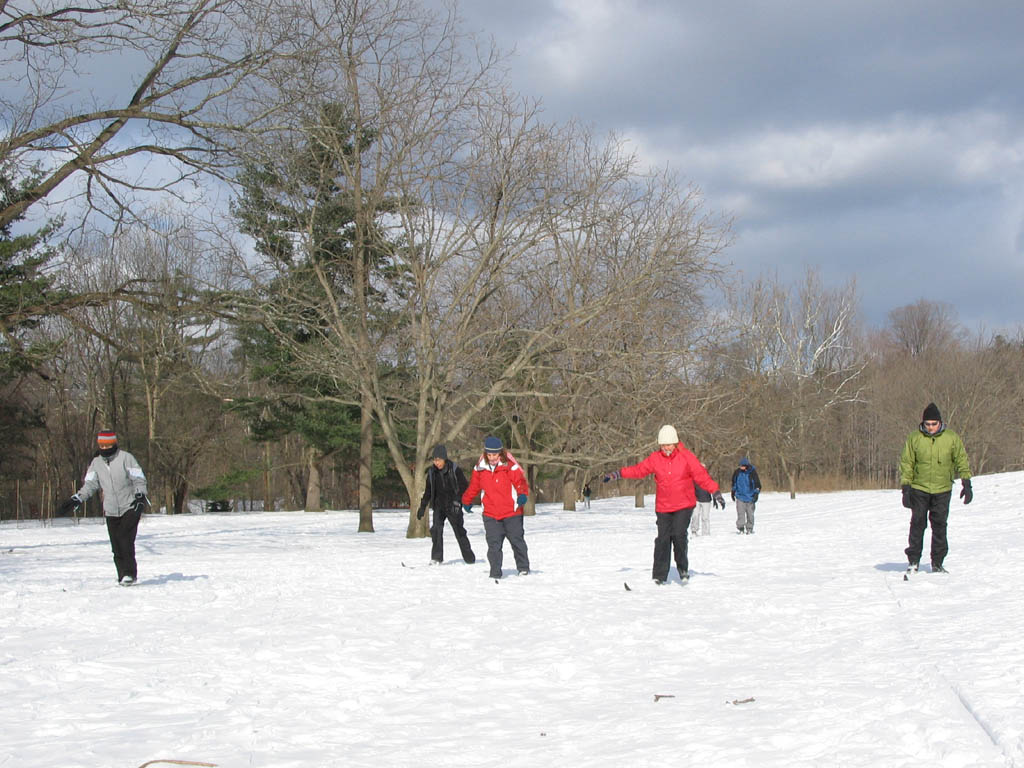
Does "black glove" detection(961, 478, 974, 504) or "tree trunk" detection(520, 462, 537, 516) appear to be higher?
"black glove" detection(961, 478, 974, 504)

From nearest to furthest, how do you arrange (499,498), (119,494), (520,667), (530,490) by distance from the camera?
(520,667) < (119,494) < (499,498) < (530,490)

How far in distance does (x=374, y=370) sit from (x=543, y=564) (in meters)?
8.37

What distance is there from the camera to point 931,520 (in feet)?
37.1

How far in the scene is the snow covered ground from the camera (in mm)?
4762

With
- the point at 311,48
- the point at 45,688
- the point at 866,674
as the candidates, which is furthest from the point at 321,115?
the point at 866,674

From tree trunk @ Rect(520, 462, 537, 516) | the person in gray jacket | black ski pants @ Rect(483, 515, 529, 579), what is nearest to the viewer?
the person in gray jacket

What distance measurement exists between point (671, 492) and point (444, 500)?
4.64m

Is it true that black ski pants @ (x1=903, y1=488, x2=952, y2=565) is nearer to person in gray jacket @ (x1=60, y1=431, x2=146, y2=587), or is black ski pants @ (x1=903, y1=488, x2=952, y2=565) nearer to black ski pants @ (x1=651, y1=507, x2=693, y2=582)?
black ski pants @ (x1=651, y1=507, x2=693, y2=582)

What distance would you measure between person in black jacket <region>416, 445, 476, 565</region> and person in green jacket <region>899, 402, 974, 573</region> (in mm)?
6230

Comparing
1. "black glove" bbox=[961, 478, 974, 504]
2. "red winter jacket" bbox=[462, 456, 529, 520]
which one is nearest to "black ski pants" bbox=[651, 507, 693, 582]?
"red winter jacket" bbox=[462, 456, 529, 520]

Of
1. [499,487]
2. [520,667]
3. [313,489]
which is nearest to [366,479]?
[313,489]

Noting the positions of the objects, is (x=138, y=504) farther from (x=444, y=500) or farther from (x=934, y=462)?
(x=934, y=462)

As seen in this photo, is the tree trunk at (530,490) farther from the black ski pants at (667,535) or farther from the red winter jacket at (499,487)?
the black ski pants at (667,535)

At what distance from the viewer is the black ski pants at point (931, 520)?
11258 mm
